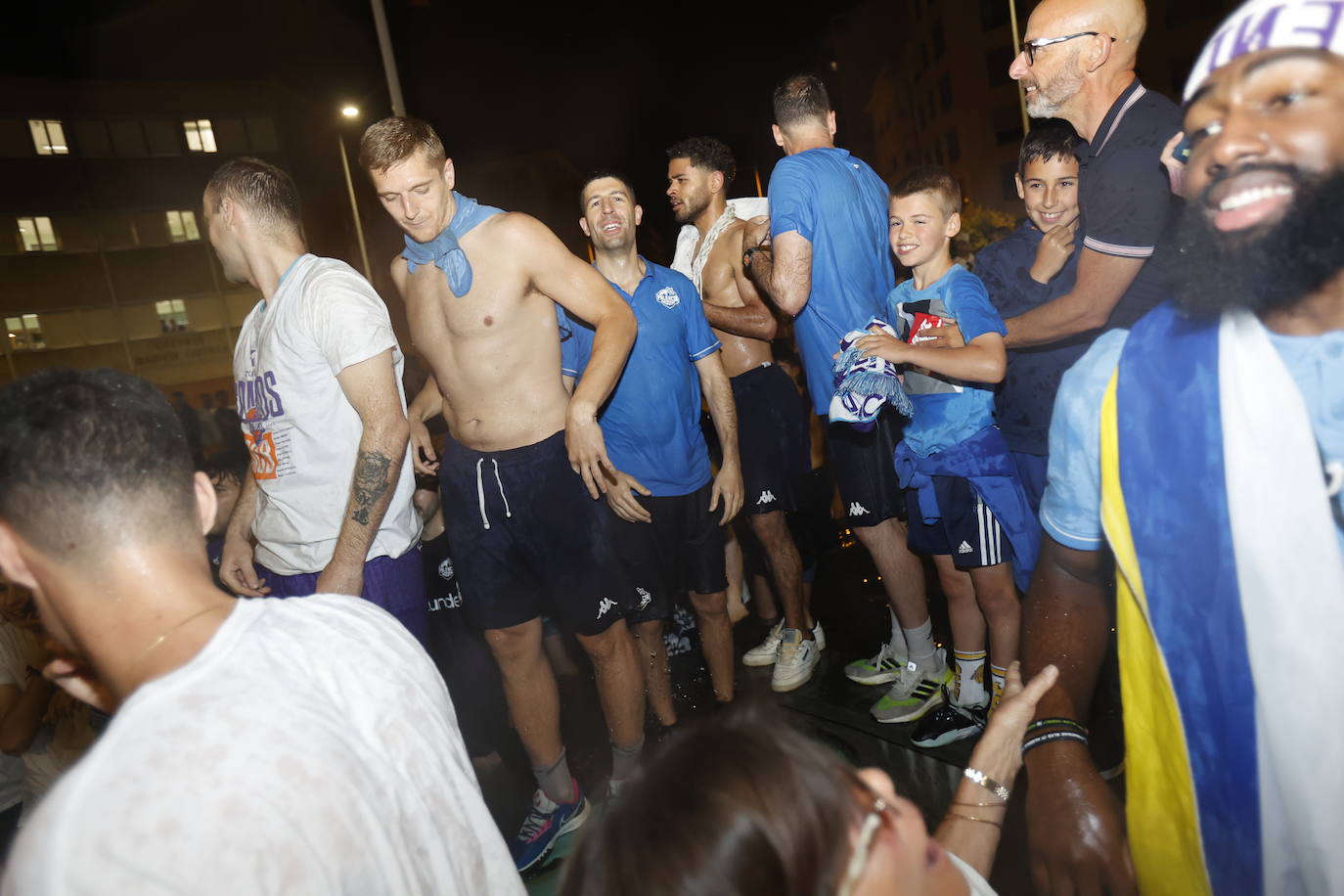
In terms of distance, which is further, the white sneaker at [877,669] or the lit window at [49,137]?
the lit window at [49,137]

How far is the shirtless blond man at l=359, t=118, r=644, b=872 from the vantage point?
281cm

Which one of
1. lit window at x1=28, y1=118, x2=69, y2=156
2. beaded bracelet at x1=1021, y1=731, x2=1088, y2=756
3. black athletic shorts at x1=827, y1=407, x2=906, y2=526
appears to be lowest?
beaded bracelet at x1=1021, y1=731, x2=1088, y2=756

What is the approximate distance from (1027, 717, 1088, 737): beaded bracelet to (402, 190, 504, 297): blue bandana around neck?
7.43ft

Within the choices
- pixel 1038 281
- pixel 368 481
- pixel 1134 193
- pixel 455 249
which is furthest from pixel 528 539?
pixel 1134 193

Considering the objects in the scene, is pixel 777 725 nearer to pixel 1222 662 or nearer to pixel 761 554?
pixel 1222 662

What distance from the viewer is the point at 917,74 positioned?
149 ft

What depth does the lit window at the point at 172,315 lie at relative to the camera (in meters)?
25.7

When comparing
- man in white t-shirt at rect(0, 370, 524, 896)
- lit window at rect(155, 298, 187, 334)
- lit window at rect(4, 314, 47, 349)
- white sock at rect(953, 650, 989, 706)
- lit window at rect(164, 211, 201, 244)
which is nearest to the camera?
man in white t-shirt at rect(0, 370, 524, 896)

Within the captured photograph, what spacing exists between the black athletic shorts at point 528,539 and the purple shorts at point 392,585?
9.7 inches

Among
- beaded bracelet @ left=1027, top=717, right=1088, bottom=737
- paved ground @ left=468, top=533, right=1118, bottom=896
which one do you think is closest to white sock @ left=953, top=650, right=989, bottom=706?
paved ground @ left=468, top=533, right=1118, bottom=896

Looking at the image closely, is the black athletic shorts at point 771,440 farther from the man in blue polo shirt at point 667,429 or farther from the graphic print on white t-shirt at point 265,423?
the graphic print on white t-shirt at point 265,423

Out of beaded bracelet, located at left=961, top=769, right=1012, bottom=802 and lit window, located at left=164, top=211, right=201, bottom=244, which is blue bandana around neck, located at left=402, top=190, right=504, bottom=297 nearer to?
beaded bracelet, located at left=961, top=769, right=1012, bottom=802

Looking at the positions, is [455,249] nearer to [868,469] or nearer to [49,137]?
[868,469]

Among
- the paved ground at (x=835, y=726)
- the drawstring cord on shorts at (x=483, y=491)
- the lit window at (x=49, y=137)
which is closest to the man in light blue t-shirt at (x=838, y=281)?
the paved ground at (x=835, y=726)
